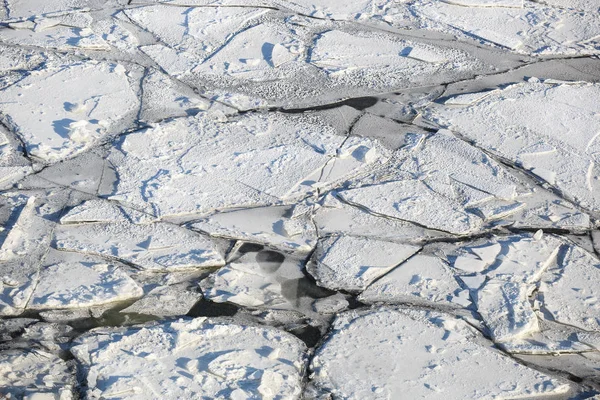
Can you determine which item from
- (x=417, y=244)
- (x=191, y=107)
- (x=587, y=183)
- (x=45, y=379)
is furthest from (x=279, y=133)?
(x=45, y=379)

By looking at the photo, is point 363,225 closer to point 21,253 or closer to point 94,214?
point 94,214

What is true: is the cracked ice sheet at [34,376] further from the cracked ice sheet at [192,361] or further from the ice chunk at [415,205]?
the ice chunk at [415,205]

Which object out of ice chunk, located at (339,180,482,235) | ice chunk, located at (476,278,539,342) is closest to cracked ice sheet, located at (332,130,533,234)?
ice chunk, located at (339,180,482,235)

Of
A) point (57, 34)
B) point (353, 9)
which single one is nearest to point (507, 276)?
point (353, 9)

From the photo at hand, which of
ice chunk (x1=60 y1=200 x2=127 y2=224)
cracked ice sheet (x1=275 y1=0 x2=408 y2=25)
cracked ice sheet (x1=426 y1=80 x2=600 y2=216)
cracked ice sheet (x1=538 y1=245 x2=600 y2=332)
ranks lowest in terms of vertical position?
ice chunk (x1=60 y1=200 x2=127 y2=224)

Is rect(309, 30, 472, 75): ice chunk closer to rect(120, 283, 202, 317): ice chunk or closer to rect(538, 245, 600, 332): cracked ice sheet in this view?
rect(538, 245, 600, 332): cracked ice sheet
